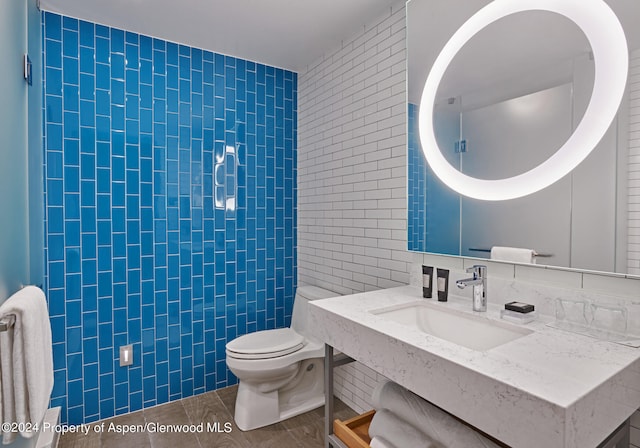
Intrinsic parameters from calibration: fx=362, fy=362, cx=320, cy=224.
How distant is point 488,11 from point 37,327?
213 centimetres

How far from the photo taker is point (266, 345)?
2258 mm

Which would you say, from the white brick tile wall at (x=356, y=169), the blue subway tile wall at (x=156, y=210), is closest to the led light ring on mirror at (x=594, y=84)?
the white brick tile wall at (x=356, y=169)

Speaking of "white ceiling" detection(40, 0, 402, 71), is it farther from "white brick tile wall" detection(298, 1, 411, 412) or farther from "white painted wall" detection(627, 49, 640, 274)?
"white painted wall" detection(627, 49, 640, 274)

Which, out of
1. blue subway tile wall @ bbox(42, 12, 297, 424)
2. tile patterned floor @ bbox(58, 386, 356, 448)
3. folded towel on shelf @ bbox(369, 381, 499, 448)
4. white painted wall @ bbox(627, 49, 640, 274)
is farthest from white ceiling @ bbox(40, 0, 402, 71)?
tile patterned floor @ bbox(58, 386, 356, 448)

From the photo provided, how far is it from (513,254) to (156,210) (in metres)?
2.12

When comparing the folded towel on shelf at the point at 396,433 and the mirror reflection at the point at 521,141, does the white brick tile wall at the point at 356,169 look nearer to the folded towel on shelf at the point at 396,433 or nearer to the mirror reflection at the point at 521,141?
the mirror reflection at the point at 521,141

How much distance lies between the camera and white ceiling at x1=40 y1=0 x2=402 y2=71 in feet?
6.60

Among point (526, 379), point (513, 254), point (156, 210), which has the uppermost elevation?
point (156, 210)

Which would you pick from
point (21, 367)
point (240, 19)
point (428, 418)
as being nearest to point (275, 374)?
point (428, 418)

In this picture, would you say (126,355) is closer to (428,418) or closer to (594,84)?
(428,418)

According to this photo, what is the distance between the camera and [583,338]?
1122mm

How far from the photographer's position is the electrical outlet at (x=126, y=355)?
232cm

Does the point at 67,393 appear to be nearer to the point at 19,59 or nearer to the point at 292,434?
the point at 292,434

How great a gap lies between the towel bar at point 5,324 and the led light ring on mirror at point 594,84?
1777 millimetres
